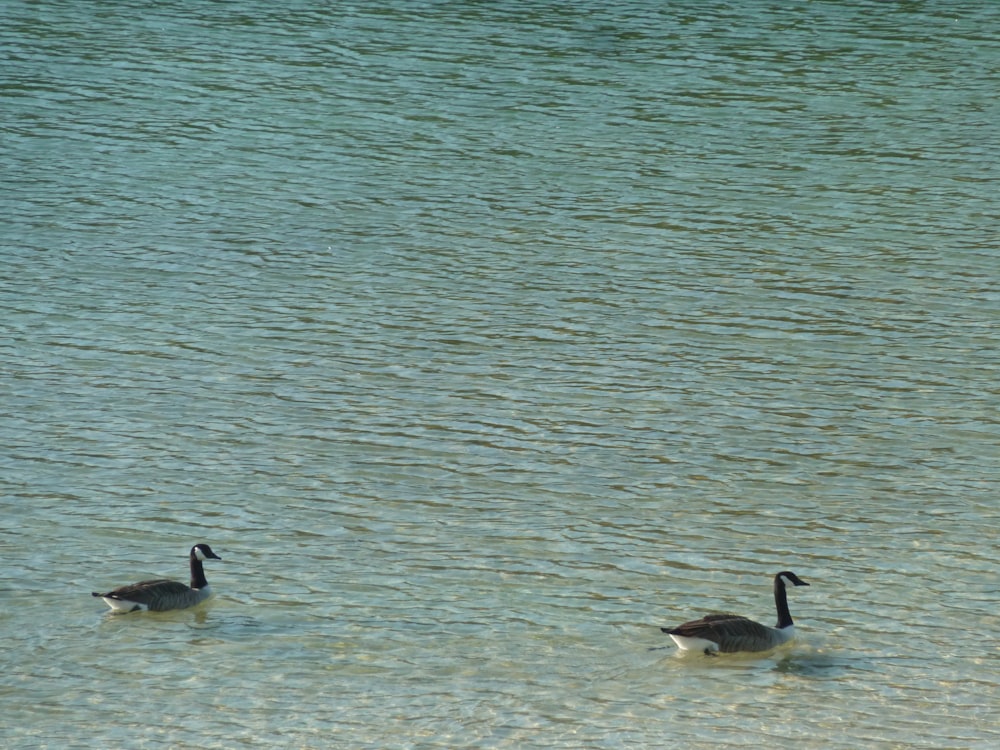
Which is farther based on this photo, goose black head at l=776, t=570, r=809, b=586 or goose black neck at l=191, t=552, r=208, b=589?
goose black neck at l=191, t=552, r=208, b=589

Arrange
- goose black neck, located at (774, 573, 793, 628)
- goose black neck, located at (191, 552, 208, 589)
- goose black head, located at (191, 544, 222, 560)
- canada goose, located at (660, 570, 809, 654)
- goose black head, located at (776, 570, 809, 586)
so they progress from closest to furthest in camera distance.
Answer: canada goose, located at (660, 570, 809, 654) < goose black neck, located at (774, 573, 793, 628) < goose black head, located at (776, 570, 809, 586) < goose black neck, located at (191, 552, 208, 589) < goose black head, located at (191, 544, 222, 560)

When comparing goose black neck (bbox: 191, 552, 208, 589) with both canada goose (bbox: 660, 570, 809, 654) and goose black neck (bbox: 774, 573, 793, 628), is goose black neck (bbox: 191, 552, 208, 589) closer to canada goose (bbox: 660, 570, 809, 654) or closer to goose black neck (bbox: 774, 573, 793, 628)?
canada goose (bbox: 660, 570, 809, 654)

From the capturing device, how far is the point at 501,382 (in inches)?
868

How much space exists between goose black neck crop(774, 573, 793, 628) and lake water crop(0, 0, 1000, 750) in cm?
25

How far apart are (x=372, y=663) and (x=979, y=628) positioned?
18.4ft

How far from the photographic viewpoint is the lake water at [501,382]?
48.8 ft

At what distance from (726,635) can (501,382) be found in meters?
7.67

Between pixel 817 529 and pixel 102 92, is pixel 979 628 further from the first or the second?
pixel 102 92

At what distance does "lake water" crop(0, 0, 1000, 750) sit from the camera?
14.9 m

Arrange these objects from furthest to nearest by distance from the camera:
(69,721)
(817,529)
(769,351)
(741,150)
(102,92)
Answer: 1. (102,92)
2. (741,150)
3. (769,351)
4. (817,529)
5. (69,721)

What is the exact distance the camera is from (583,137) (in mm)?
32844

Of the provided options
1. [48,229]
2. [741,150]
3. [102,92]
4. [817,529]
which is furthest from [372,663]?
[102,92]

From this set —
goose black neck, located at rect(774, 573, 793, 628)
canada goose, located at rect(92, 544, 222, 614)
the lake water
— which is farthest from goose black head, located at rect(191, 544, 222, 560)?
goose black neck, located at rect(774, 573, 793, 628)

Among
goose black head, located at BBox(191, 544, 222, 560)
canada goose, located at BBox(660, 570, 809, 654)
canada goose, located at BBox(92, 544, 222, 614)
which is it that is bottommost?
canada goose, located at BBox(660, 570, 809, 654)
